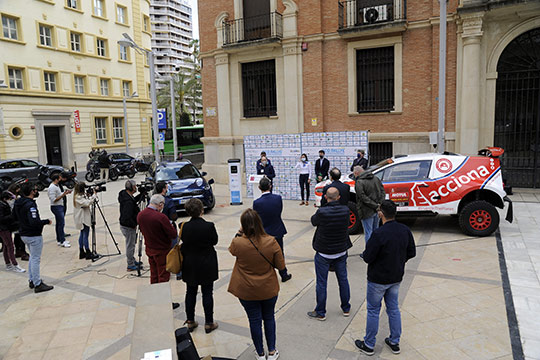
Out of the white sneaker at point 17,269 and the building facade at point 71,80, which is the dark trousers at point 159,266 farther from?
the building facade at point 71,80

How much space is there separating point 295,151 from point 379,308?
10.3m

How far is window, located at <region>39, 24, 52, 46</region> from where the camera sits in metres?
28.0

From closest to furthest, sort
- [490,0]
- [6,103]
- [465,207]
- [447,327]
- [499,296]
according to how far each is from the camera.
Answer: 1. [447,327]
2. [499,296]
3. [465,207]
4. [490,0]
5. [6,103]

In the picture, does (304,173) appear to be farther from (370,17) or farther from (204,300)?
(204,300)

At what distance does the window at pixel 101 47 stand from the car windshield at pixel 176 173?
2284 cm

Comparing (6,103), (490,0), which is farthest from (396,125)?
(6,103)

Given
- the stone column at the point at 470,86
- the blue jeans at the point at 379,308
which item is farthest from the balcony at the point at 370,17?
the blue jeans at the point at 379,308

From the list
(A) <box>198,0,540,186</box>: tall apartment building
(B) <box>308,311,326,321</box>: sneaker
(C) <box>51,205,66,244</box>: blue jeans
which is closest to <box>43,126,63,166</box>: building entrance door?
(A) <box>198,0,540,186</box>: tall apartment building

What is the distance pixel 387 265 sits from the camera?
4.39 metres

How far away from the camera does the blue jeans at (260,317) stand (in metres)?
4.34

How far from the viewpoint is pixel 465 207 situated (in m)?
9.12

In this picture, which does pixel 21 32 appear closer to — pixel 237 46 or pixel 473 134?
pixel 237 46

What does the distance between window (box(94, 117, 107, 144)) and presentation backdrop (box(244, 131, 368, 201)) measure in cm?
2136

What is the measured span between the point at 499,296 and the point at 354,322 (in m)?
2.36
